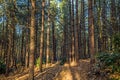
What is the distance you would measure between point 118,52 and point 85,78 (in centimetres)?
251

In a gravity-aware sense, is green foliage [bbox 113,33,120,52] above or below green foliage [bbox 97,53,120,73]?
above

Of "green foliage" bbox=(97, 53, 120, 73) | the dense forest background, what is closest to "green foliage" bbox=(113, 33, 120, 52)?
the dense forest background

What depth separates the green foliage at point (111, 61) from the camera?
11547 millimetres

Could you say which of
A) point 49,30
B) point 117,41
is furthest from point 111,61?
point 49,30

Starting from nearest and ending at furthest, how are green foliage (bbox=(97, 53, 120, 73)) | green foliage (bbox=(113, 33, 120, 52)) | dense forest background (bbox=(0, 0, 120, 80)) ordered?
green foliage (bbox=(97, 53, 120, 73)) < green foliage (bbox=(113, 33, 120, 52)) < dense forest background (bbox=(0, 0, 120, 80))

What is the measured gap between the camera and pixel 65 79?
13625mm

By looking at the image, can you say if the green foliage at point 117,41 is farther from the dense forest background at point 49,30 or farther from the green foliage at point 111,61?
the green foliage at point 111,61

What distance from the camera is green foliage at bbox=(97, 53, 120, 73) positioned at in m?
11.5

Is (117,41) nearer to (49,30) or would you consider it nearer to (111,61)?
(111,61)

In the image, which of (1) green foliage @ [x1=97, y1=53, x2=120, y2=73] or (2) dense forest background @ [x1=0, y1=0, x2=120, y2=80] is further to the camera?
(2) dense forest background @ [x1=0, y1=0, x2=120, y2=80]

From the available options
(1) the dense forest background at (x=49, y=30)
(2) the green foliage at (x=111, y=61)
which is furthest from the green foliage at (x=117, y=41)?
(2) the green foliage at (x=111, y=61)

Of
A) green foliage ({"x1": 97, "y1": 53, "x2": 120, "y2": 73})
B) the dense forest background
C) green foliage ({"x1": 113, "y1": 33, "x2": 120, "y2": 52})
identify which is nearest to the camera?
green foliage ({"x1": 97, "y1": 53, "x2": 120, "y2": 73})

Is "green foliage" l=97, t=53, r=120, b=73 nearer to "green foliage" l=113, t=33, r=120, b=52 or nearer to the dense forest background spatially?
the dense forest background

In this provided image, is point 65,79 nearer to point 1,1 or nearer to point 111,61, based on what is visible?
point 111,61
